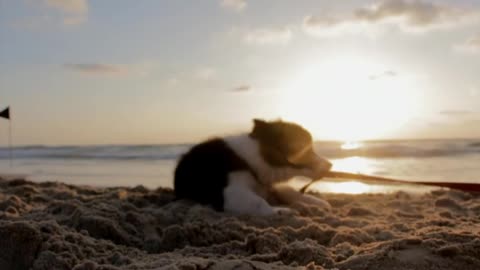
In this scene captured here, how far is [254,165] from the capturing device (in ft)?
16.8

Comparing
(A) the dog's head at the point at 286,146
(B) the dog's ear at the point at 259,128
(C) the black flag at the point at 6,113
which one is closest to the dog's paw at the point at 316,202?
(A) the dog's head at the point at 286,146

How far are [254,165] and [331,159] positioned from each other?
10.8 m

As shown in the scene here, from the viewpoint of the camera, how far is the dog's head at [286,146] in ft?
17.1

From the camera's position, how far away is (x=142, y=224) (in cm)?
381

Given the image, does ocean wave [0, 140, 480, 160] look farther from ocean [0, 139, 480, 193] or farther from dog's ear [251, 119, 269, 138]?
dog's ear [251, 119, 269, 138]

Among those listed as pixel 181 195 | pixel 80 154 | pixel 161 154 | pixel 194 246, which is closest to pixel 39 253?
pixel 194 246

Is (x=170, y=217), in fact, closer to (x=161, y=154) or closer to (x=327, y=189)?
(x=327, y=189)

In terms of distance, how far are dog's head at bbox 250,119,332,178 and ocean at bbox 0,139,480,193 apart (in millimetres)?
1841

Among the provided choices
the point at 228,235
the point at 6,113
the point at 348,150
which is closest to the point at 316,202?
the point at 228,235

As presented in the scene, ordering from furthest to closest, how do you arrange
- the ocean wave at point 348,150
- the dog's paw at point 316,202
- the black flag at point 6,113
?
the ocean wave at point 348,150
the black flag at point 6,113
the dog's paw at point 316,202

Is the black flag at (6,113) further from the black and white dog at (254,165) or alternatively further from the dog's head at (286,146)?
the dog's head at (286,146)

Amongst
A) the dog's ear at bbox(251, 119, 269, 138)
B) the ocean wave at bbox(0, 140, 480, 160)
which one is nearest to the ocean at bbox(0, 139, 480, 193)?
the ocean wave at bbox(0, 140, 480, 160)

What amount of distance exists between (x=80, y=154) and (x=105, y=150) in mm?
1191

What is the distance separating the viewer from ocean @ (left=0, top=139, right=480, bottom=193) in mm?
8641
